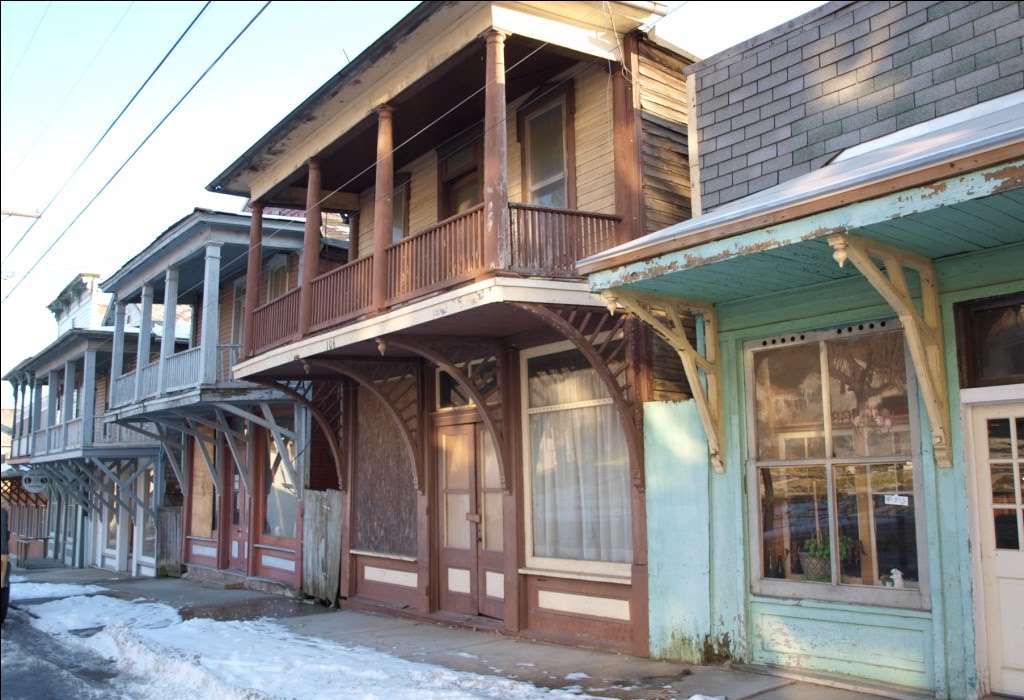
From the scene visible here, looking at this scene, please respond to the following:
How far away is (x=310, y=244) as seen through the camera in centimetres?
1238

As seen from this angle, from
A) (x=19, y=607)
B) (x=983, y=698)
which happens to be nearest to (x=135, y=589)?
(x=19, y=607)

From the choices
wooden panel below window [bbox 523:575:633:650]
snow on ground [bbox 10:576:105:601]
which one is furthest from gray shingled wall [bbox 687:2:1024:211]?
snow on ground [bbox 10:576:105:601]

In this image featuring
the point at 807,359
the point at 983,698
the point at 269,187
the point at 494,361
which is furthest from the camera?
the point at 269,187

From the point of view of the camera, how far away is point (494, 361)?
11.0m

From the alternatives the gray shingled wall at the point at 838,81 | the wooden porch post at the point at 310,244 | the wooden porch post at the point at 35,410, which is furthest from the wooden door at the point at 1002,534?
the wooden porch post at the point at 35,410

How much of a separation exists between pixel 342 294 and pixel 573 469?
3.70 meters

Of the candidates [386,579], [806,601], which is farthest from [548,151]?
[386,579]

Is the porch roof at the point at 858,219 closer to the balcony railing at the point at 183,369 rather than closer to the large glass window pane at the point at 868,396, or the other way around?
the large glass window pane at the point at 868,396

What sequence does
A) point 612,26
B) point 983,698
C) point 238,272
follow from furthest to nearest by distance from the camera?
point 238,272 < point 612,26 < point 983,698

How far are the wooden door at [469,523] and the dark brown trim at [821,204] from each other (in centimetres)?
445

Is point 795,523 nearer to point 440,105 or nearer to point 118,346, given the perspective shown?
point 440,105

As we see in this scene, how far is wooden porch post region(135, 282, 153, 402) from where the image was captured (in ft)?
61.1

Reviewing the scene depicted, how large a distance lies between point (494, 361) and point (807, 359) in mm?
4338

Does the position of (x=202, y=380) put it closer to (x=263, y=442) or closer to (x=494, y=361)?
(x=263, y=442)
